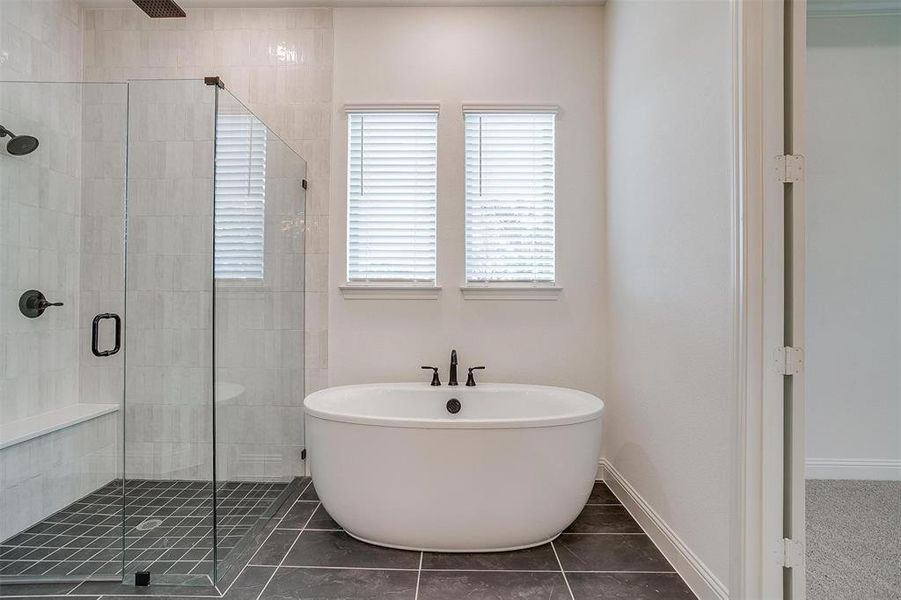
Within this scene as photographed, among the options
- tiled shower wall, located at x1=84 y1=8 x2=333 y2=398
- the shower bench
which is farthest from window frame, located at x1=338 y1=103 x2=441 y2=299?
the shower bench

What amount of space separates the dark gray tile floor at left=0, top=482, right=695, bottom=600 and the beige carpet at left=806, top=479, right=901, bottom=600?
58 centimetres

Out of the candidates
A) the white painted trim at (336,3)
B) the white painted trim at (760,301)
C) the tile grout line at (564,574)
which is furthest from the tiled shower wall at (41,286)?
the white painted trim at (760,301)

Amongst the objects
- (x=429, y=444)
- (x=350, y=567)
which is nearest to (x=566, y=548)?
(x=429, y=444)

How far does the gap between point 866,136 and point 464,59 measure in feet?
8.32

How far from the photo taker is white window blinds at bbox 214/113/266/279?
6.47 ft

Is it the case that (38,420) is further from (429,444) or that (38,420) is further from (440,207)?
(440,207)

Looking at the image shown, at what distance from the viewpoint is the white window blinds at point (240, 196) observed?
6.47 ft

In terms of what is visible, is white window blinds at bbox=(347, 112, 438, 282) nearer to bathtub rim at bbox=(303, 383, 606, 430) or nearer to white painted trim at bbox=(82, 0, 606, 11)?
white painted trim at bbox=(82, 0, 606, 11)

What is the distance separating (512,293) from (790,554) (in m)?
1.82

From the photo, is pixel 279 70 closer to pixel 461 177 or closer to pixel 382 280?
pixel 461 177

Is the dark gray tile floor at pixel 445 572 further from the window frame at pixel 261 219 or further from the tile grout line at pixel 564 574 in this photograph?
the window frame at pixel 261 219

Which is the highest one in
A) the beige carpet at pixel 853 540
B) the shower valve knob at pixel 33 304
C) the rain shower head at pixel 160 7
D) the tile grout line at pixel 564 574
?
the rain shower head at pixel 160 7

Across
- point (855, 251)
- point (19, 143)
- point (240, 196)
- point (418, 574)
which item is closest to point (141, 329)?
point (240, 196)

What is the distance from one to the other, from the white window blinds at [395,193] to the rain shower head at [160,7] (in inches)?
39.6
